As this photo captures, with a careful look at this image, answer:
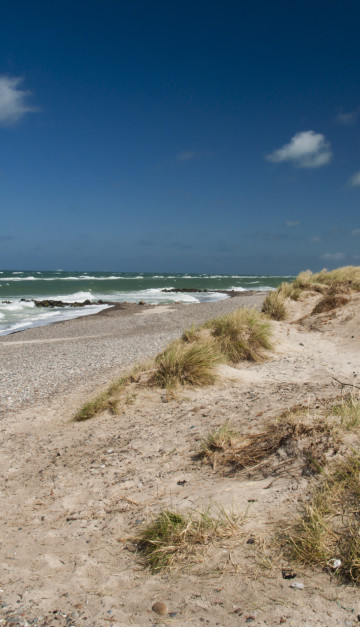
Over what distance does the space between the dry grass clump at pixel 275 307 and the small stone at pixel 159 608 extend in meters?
10.4

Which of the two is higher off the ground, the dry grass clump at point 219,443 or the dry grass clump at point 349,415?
the dry grass clump at point 349,415

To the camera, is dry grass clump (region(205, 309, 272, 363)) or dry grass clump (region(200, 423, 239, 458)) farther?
dry grass clump (region(205, 309, 272, 363))

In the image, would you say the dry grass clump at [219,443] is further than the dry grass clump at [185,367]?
No

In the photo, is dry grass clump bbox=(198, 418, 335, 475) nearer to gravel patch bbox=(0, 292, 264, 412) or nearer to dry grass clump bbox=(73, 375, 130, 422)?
dry grass clump bbox=(73, 375, 130, 422)

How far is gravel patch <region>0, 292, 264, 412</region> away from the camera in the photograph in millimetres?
8281

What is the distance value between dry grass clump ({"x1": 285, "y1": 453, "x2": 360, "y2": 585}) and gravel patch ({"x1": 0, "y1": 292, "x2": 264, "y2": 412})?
575 centimetres

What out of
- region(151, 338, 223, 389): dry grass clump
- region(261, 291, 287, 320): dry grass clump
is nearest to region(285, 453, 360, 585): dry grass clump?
region(151, 338, 223, 389): dry grass clump

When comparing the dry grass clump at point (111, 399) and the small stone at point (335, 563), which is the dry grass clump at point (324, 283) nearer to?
the dry grass clump at point (111, 399)

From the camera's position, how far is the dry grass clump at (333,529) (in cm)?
244

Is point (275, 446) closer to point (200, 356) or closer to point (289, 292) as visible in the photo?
point (200, 356)

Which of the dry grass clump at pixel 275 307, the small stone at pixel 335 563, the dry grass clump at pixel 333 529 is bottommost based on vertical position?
the small stone at pixel 335 563

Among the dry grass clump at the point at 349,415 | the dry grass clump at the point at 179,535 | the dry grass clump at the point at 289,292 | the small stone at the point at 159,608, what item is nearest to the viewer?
the small stone at the point at 159,608

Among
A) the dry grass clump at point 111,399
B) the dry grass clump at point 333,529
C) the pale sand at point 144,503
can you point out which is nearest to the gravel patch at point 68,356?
the pale sand at point 144,503

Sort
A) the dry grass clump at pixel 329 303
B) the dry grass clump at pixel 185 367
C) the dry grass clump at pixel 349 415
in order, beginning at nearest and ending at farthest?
the dry grass clump at pixel 349 415, the dry grass clump at pixel 185 367, the dry grass clump at pixel 329 303
